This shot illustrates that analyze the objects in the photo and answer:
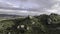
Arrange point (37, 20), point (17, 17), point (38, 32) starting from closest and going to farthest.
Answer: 1. point (38, 32)
2. point (37, 20)
3. point (17, 17)

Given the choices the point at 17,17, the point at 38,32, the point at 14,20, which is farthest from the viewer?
the point at 17,17

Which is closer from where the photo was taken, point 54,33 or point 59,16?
point 54,33

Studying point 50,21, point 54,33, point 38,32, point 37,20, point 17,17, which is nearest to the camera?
point 54,33

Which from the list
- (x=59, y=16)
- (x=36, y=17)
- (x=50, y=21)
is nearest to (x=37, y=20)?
(x=36, y=17)

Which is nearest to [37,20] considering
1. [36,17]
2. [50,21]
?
[36,17]

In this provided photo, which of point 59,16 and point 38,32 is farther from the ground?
point 59,16

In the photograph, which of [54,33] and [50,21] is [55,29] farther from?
[50,21]

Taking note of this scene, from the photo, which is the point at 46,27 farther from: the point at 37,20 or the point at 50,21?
the point at 37,20
